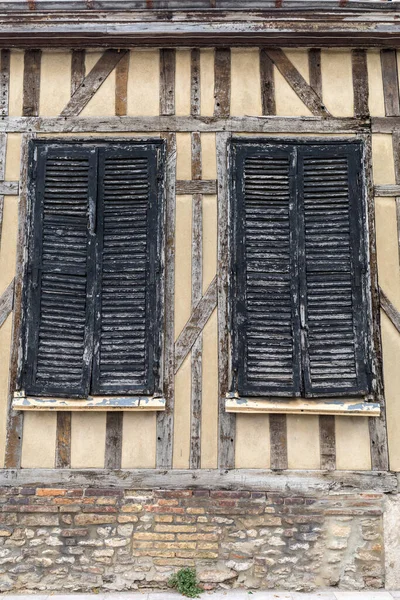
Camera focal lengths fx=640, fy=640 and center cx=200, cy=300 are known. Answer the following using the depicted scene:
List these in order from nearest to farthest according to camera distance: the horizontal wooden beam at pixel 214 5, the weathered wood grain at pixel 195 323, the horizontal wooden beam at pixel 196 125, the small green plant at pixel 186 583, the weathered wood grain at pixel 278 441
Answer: the small green plant at pixel 186 583 < the weathered wood grain at pixel 278 441 < the weathered wood grain at pixel 195 323 < the horizontal wooden beam at pixel 214 5 < the horizontal wooden beam at pixel 196 125

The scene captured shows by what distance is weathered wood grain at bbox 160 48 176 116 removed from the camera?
5141mm

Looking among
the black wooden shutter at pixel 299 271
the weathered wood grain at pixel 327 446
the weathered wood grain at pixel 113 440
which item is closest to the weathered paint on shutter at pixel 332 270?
the black wooden shutter at pixel 299 271

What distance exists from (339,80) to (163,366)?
270 cm

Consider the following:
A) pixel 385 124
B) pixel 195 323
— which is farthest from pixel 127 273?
pixel 385 124

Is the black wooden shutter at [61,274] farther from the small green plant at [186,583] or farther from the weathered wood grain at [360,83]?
the weathered wood grain at [360,83]

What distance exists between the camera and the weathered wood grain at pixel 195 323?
191 inches

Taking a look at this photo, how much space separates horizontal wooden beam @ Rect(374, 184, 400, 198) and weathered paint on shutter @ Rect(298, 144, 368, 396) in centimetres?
18

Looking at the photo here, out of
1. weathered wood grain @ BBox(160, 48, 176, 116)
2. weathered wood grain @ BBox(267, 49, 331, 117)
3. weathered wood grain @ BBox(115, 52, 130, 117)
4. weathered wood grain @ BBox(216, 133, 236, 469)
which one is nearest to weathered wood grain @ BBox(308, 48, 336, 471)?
weathered wood grain @ BBox(216, 133, 236, 469)

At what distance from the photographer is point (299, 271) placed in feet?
16.1

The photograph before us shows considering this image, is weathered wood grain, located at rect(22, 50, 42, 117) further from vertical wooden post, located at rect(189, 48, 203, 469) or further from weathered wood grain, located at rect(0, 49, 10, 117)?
vertical wooden post, located at rect(189, 48, 203, 469)

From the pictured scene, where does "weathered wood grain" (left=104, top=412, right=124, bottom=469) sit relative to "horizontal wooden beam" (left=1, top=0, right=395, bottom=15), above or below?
below

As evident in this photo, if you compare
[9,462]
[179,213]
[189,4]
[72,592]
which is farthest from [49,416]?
[189,4]

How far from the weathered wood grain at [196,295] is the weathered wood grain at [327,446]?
3.00 ft

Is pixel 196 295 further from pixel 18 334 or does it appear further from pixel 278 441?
pixel 18 334
